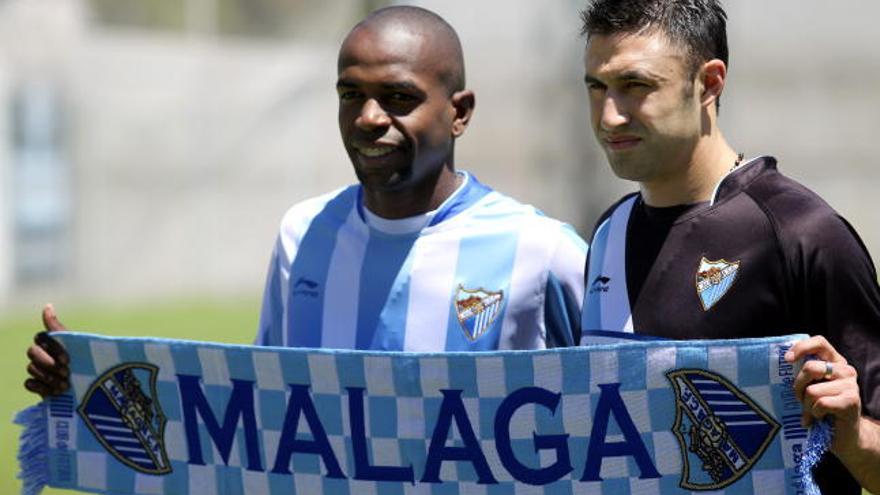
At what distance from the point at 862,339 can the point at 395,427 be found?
1159 mm

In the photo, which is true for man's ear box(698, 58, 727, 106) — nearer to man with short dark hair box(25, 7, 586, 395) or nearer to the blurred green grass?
man with short dark hair box(25, 7, 586, 395)

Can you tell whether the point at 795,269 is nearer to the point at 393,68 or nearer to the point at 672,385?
the point at 672,385

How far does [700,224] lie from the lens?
3221 mm

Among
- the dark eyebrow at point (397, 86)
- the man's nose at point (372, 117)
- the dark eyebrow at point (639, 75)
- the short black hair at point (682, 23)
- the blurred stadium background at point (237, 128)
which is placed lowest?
the blurred stadium background at point (237, 128)

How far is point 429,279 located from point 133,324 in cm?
1198

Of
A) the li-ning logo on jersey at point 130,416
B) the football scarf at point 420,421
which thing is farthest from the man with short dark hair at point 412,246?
the football scarf at point 420,421

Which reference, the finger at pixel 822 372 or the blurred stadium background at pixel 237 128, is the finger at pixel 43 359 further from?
the blurred stadium background at pixel 237 128

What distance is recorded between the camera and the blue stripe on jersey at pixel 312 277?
4164 mm

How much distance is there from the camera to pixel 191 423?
12.4 feet

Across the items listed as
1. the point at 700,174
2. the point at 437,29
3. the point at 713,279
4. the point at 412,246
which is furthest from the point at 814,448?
the point at 437,29

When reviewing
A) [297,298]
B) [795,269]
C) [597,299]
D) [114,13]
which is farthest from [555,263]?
[114,13]

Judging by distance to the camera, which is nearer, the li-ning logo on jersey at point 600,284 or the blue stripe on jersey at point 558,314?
the li-ning logo on jersey at point 600,284

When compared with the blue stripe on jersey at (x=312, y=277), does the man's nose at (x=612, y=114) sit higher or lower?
higher

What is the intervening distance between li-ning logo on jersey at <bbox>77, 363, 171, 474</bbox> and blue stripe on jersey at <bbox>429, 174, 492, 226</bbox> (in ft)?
3.02
